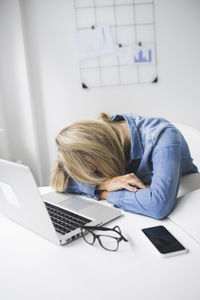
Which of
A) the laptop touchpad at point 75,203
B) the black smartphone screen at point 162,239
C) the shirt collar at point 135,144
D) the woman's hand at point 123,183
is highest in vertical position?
the shirt collar at point 135,144

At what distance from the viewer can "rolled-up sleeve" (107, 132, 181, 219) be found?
82 centimetres

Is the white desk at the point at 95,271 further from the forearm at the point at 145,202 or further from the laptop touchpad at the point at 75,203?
the laptop touchpad at the point at 75,203

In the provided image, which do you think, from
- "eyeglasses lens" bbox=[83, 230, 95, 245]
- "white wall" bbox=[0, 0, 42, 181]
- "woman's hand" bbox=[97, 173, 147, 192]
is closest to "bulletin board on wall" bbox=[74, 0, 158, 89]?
"white wall" bbox=[0, 0, 42, 181]

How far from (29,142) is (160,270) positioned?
1669 millimetres

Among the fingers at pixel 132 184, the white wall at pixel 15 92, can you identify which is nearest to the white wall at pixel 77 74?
the white wall at pixel 15 92

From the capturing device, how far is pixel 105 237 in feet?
2.38

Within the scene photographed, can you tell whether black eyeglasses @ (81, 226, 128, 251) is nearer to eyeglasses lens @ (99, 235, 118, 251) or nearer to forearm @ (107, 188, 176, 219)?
eyeglasses lens @ (99, 235, 118, 251)

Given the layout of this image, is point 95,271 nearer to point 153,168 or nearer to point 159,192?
point 159,192

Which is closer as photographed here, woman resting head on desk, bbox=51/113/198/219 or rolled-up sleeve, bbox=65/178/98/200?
woman resting head on desk, bbox=51/113/198/219

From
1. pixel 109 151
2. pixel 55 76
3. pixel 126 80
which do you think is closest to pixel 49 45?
pixel 55 76

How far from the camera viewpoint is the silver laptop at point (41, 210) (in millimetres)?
653

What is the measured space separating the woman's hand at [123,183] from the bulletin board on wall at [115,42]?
1.23 m

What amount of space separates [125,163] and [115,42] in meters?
1.28

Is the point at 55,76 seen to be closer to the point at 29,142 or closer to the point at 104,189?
the point at 29,142
